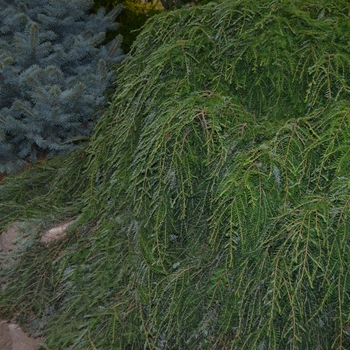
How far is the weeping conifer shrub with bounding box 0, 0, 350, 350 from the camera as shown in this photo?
71.4 inches

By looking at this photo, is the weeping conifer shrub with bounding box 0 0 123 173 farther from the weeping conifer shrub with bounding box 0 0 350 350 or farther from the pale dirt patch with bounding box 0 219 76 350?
the weeping conifer shrub with bounding box 0 0 350 350

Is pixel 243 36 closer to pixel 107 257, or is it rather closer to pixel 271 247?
pixel 271 247

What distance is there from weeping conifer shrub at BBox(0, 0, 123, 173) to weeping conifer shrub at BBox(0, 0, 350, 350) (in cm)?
112

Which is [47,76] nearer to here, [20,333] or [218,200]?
[20,333]

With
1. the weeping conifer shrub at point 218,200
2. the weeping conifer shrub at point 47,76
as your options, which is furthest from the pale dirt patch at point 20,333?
the weeping conifer shrub at point 47,76

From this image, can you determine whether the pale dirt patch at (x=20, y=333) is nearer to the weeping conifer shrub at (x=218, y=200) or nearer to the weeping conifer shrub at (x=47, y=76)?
the weeping conifer shrub at (x=218, y=200)

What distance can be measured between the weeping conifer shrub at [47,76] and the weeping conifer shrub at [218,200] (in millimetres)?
1115

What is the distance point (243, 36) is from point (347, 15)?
0.45 metres

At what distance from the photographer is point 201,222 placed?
7.18 ft

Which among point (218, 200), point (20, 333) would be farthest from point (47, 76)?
point (218, 200)

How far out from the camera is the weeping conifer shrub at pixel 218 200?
5.95ft

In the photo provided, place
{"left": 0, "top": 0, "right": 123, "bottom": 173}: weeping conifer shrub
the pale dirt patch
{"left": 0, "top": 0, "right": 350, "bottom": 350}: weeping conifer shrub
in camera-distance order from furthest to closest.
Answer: {"left": 0, "top": 0, "right": 123, "bottom": 173}: weeping conifer shrub, the pale dirt patch, {"left": 0, "top": 0, "right": 350, "bottom": 350}: weeping conifer shrub

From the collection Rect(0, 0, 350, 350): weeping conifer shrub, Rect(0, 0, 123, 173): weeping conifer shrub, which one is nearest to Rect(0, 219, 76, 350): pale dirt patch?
Rect(0, 0, 350, 350): weeping conifer shrub

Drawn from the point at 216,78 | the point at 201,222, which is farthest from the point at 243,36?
the point at 201,222
